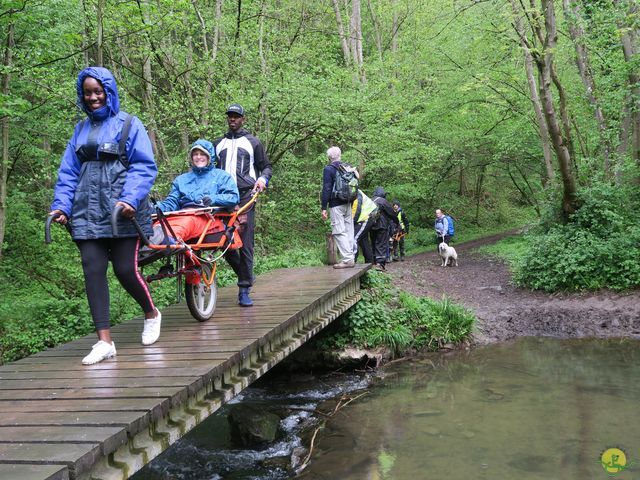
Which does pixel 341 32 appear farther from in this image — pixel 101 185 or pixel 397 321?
pixel 101 185

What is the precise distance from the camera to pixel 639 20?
30.1 feet

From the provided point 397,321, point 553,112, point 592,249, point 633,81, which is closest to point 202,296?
point 397,321

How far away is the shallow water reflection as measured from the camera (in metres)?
5.05

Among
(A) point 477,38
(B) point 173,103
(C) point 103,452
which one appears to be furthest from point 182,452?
(A) point 477,38

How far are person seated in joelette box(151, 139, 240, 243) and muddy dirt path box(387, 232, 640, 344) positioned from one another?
6.22 meters

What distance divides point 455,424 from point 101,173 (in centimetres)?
472

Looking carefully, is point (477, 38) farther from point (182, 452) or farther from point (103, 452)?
point (103, 452)

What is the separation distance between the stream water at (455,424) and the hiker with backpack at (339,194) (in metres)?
2.43

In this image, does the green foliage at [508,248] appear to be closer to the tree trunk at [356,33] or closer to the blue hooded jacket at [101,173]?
the tree trunk at [356,33]

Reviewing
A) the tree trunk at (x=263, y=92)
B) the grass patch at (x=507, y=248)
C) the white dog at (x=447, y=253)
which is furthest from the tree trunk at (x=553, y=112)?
the tree trunk at (x=263, y=92)

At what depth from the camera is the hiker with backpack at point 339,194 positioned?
339 inches

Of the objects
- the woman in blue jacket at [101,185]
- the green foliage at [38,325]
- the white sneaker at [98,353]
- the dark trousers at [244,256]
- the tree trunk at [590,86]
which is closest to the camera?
the woman in blue jacket at [101,185]

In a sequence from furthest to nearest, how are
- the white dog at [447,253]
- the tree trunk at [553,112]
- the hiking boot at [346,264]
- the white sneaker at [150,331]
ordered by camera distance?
the white dog at [447,253]
the tree trunk at [553,112]
the hiking boot at [346,264]
the white sneaker at [150,331]

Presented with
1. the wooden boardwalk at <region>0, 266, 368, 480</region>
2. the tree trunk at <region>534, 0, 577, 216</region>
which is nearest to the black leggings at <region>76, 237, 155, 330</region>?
the wooden boardwalk at <region>0, 266, 368, 480</region>
